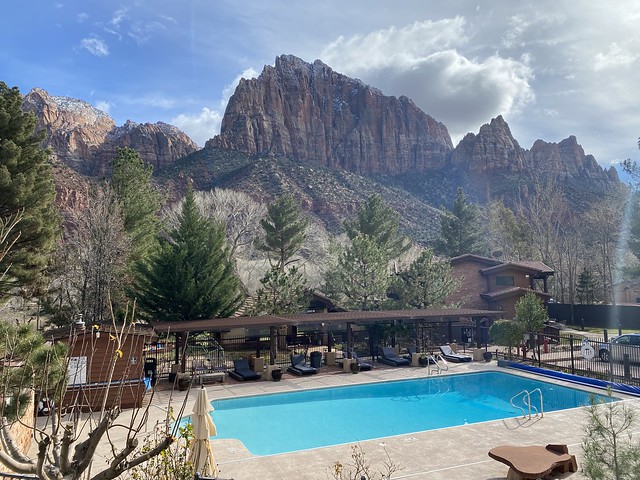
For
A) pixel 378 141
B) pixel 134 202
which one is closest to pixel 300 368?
pixel 134 202

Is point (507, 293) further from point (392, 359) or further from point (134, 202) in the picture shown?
point (134, 202)

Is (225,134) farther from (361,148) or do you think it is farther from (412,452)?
(412,452)

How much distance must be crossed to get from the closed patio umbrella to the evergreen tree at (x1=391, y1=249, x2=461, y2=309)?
894 inches

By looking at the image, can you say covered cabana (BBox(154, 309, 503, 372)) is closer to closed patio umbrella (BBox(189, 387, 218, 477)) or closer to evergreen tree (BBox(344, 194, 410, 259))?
closed patio umbrella (BBox(189, 387, 218, 477))

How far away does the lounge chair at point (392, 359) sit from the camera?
22684 millimetres

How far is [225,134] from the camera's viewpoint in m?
94.8

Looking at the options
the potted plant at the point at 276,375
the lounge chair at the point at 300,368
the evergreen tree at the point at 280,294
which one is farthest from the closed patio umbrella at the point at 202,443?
the evergreen tree at the point at 280,294

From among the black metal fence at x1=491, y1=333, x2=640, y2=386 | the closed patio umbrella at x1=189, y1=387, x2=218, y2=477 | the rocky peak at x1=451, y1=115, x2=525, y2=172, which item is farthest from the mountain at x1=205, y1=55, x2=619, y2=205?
the closed patio umbrella at x1=189, y1=387, x2=218, y2=477

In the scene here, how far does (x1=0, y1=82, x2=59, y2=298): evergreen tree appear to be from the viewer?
20.8m

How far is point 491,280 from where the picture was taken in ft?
124

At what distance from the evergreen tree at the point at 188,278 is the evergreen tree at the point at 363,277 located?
719 centimetres

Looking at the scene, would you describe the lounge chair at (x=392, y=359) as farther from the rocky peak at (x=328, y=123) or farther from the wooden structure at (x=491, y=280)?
the rocky peak at (x=328, y=123)

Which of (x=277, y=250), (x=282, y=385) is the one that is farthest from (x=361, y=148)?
(x=282, y=385)

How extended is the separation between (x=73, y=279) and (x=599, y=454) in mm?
29146
